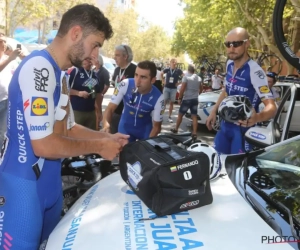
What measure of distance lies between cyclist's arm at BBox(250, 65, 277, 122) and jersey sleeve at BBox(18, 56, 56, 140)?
2.13 meters

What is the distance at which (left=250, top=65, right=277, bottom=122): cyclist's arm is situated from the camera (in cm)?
338

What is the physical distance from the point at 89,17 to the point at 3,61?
2463 millimetres

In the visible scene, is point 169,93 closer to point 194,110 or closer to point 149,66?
point 194,110

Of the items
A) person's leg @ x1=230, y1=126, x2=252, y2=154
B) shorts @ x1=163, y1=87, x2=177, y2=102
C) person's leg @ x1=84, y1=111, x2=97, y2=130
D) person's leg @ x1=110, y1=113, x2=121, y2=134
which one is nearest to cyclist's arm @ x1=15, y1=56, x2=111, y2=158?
person's leg @ x1=230, y1=126, x2=252, y2=154

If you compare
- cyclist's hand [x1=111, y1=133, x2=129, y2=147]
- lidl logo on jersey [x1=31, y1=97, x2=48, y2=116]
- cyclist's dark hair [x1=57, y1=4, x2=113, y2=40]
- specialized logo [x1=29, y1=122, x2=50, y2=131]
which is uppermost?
cyclist's dark hair [x1=57, y1=4, x2=113, y2=40]

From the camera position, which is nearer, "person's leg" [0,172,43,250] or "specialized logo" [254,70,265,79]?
"person's leg" [0,172,43,250]

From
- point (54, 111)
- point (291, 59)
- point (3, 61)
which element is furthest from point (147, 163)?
point (3, 61)

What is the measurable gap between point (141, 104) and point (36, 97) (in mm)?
2341

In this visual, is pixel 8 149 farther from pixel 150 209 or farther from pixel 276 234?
pixel 276 234

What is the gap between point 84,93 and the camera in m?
5.17

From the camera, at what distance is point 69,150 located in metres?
1.87

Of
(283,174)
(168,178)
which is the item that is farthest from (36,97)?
(283,174)

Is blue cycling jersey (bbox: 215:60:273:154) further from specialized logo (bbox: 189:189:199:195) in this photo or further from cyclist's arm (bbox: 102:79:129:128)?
specialized logo (bbox: 189:189:199:195)

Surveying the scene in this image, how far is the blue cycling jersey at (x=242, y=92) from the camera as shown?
11.7 feet
